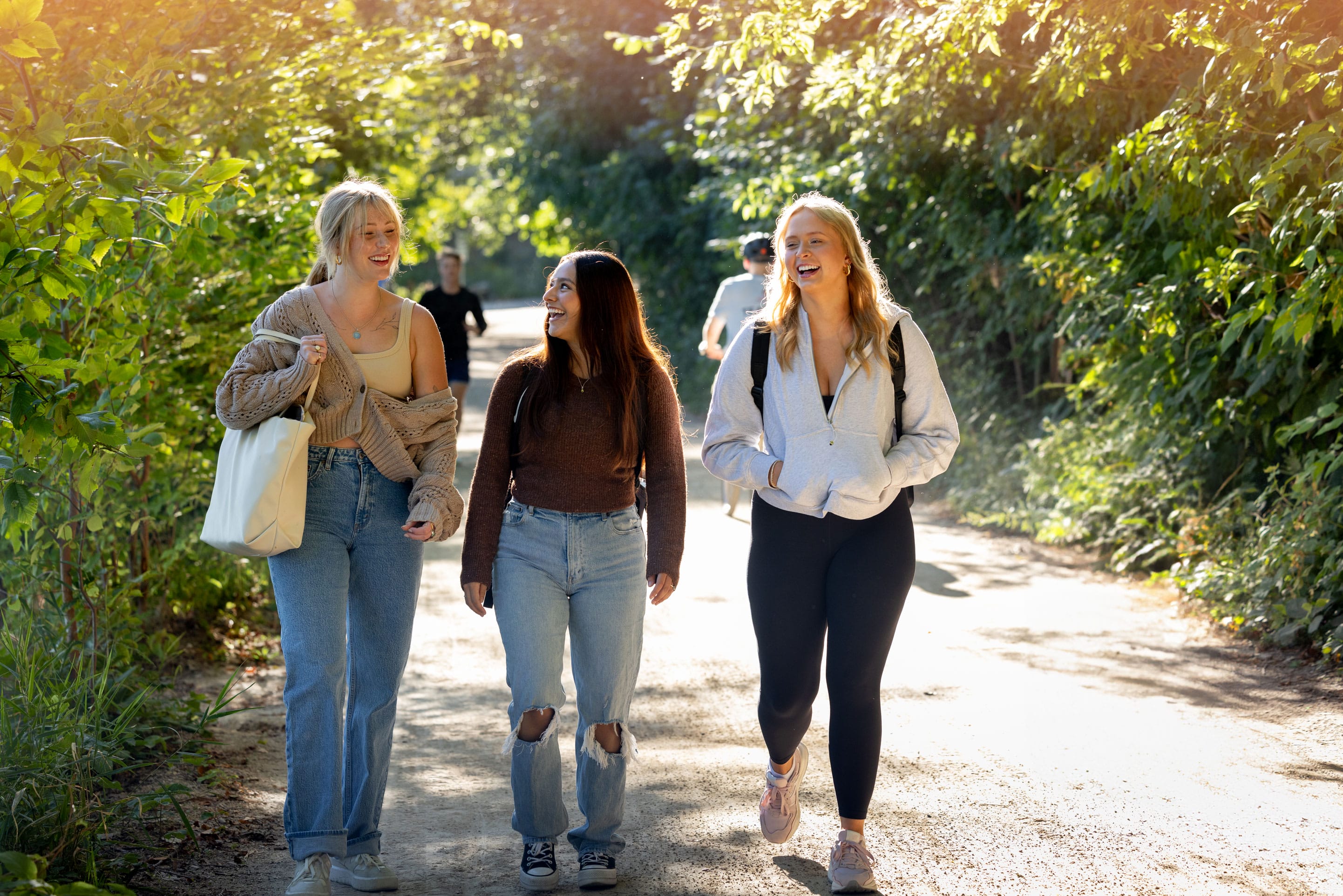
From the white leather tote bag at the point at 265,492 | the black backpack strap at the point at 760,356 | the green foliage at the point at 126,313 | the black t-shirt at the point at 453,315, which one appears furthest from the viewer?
the black t-shirt at the point at 453,315

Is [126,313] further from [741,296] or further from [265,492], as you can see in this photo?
[741,296]

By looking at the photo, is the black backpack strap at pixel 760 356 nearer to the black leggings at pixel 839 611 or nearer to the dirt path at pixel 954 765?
the black leggings at pixel 839 611

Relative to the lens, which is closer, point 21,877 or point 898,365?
point 21,877

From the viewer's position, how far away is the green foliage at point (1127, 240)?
5.92m

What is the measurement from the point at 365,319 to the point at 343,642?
99 cm

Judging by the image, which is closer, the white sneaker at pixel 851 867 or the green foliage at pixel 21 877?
the green foliage at pixel 21 877

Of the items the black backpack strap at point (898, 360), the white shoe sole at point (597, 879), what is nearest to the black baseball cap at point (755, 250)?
the black backpack strap at point (898, 360)

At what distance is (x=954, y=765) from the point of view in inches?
196

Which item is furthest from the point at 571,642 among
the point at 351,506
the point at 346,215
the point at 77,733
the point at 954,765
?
the point at 954,765

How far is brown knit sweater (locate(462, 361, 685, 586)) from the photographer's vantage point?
12.7 feet

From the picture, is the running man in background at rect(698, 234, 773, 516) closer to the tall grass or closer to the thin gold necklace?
the tall grass

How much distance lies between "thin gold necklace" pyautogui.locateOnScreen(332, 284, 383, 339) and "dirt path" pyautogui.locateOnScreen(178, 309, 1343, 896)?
1.69 metres

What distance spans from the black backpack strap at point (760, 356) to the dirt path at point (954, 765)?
1506mm

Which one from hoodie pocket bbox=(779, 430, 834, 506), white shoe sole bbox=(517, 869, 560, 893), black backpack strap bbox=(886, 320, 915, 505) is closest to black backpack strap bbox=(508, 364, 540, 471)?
hoodie pocket bbox=(779, 430, 834, 506)
